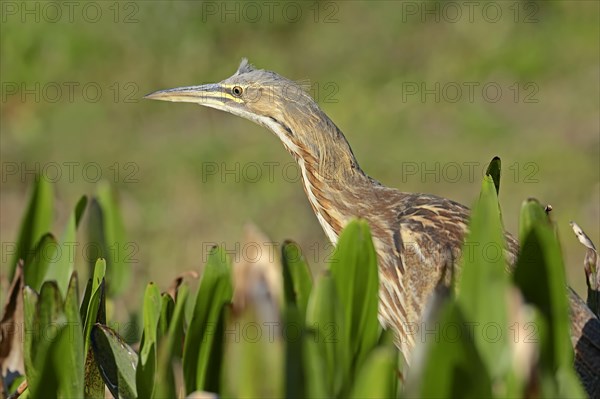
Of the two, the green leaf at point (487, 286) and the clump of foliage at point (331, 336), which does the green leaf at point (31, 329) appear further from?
the green leaf at point (487, 286)

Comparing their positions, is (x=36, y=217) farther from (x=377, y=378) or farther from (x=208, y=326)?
(x=377, y=378)

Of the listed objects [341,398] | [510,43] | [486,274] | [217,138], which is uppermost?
[510,43]

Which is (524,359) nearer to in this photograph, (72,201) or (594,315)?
(594,315)

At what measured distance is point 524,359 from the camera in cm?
164

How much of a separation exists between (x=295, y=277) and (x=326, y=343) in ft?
0.57

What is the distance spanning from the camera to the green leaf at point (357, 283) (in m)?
1.93

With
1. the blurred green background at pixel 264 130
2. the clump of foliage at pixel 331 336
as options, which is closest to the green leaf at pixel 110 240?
the clump of foliage at pixel 331 336

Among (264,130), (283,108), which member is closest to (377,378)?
(283,108)

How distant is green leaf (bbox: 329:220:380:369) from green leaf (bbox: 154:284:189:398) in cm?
29

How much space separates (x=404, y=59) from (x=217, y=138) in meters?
1.29

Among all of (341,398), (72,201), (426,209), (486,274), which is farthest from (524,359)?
(72,201)

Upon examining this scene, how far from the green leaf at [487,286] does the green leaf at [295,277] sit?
0.90ft

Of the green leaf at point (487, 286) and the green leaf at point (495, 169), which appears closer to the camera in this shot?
the green leaf at point (487, 286)

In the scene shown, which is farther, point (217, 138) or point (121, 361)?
point (217, 138)
